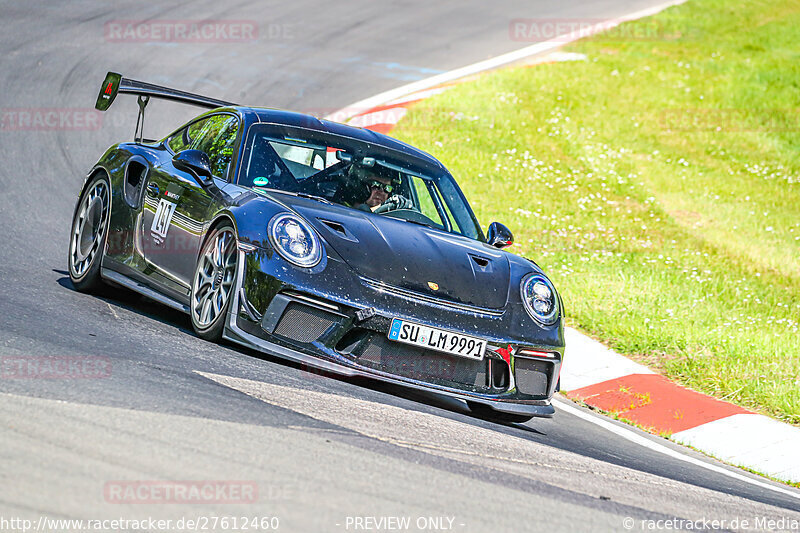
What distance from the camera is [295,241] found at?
213 inches

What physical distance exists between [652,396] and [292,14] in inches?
584

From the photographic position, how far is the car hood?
5488 millimetres

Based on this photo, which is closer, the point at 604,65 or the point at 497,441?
the point at 497,441

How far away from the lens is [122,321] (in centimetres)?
606

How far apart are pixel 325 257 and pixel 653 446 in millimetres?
2366

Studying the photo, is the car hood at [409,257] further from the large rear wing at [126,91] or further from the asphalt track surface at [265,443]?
the large rear wing at [126,91]

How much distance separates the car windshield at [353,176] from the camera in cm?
630

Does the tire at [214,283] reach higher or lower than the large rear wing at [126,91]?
lower

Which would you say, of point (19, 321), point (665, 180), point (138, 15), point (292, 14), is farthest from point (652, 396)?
point (292, 14)

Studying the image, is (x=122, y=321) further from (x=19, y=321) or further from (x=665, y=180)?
(x=665, y=180)
